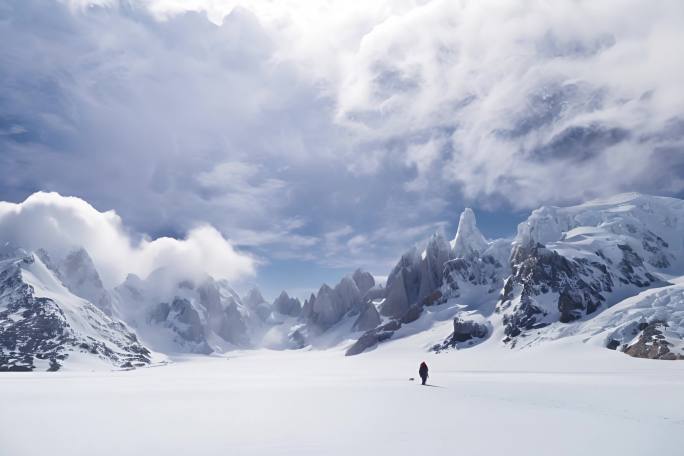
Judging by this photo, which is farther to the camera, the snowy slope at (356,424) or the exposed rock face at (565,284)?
the exposed rock face at (565,284)

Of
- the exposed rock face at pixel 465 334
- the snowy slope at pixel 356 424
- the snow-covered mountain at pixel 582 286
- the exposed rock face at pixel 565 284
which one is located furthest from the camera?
the exposed rock face at pixel 465 334

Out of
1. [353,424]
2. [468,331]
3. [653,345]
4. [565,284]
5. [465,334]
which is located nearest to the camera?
[353,424]

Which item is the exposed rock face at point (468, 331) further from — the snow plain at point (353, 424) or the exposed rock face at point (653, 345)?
the snow plain at point (353, 424)

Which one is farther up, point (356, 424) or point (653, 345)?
point (356, 424)

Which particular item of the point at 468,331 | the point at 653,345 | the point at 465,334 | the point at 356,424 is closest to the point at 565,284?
the point at 468,331

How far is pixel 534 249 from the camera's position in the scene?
150 m

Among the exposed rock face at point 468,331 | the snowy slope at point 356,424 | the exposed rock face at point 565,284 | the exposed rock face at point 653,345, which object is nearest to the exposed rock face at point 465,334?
the exposed rock face at point 468,331

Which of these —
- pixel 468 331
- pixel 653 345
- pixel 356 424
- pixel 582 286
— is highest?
pixel 582 286

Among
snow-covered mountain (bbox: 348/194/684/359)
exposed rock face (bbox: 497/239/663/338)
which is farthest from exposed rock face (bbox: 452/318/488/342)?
exposed rock face (bbox: 497/239/663/338)

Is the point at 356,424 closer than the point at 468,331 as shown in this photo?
Yes

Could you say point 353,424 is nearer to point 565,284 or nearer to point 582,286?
point 582,286

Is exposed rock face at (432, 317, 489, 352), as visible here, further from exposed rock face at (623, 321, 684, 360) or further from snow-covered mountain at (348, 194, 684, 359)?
exposed rock face at (623, 321, 684, 360)

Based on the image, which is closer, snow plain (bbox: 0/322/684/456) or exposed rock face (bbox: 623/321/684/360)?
snow plain (bbox: 0/322/684/456)

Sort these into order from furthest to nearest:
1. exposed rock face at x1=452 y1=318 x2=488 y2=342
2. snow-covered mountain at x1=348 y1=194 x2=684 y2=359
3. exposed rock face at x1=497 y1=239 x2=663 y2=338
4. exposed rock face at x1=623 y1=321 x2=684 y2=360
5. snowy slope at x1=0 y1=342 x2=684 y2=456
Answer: exposed rock face at x1=452 y1=318 x2=488 y2=342 < exposed rock face at x1=497 y1=239 x2=663 y2=338 < snow-covered mountain at x1=348 y1=194 x2=684 y2=359 < exposed rock face at x1=623 y1=321 x2=684 y2=360 < snowy slope at x1=0 y1=342 x2=684 y2=456
